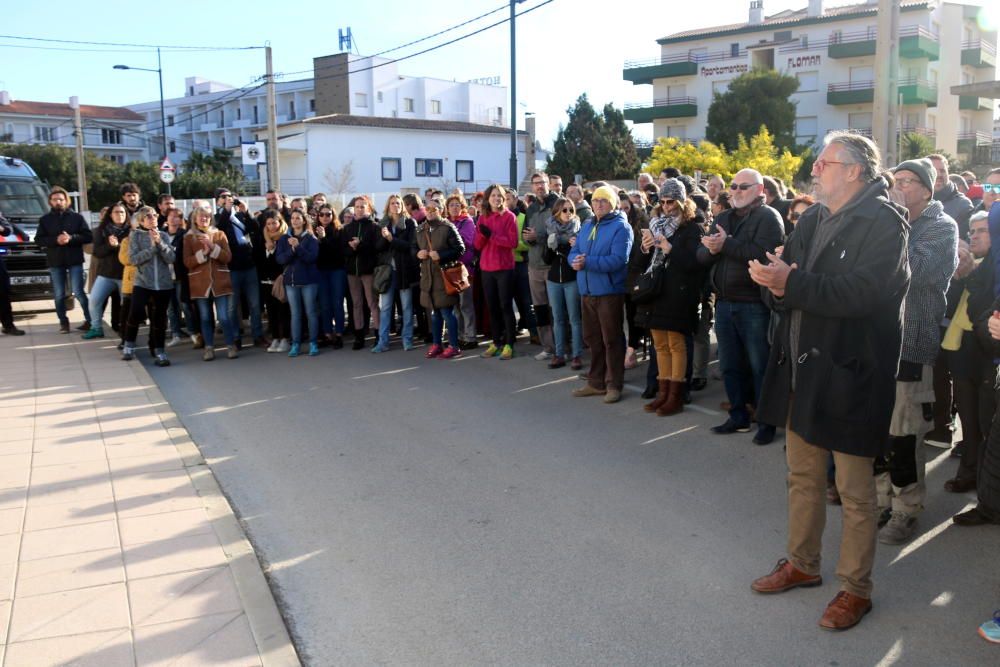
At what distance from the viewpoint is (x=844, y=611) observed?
3.95 meters

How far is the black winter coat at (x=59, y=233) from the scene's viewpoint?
42.2 feet

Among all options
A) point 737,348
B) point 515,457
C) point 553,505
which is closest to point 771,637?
point 553,505

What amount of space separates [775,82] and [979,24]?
22.0 metres

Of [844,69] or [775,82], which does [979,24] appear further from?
[775,82]

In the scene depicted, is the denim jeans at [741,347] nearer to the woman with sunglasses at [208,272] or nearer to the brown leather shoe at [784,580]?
the brown leather shoe at [784,580]

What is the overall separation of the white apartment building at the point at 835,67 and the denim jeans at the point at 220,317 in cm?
4795

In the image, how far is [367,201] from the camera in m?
11.6

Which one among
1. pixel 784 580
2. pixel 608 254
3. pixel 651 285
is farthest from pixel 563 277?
pixel 784 580

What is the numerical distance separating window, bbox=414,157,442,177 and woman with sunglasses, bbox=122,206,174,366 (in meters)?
51.3

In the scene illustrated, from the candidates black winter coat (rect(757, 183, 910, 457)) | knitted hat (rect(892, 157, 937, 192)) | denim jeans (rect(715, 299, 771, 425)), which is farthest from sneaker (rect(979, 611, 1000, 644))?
denim jeans (rect(715, 299, 771, 425))

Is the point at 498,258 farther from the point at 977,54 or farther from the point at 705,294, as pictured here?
the point at 977,54

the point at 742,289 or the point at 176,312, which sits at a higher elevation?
the point at 742,289

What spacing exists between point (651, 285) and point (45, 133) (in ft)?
317

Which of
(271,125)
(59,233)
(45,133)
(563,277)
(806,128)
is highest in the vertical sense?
(45,133)
